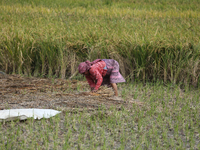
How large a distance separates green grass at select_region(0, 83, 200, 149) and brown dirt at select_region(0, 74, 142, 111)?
0.19m

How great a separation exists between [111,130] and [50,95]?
1110mm

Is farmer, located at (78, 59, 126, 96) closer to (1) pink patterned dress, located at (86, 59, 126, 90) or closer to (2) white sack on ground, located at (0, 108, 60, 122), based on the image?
(1) pink patterned dress, located at (86, 59, 126, 90)

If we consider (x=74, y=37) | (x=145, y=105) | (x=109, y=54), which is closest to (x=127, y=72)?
(x=109, y=54)

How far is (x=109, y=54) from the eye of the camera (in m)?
4.12

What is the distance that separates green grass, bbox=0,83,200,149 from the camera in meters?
2.04

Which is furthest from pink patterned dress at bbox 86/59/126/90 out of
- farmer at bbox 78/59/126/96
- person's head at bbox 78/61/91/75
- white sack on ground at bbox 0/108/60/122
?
white sack on ground at bbox 0/108/60/122

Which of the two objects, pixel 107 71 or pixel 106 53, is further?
pixel 106 53

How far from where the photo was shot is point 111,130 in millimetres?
2283

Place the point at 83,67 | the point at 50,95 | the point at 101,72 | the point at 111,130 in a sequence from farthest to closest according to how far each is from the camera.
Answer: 1. the point at 101,72
2. the point at 50,95
3. the point at 83,67
4. the point at 111,130

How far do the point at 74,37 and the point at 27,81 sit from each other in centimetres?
109

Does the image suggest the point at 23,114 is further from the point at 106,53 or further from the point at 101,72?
the point at 106,53

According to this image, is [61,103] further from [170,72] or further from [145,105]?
[170,72]

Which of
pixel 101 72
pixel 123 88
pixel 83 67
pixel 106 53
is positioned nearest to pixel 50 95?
pixel 83 67

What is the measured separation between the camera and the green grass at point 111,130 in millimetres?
2045
